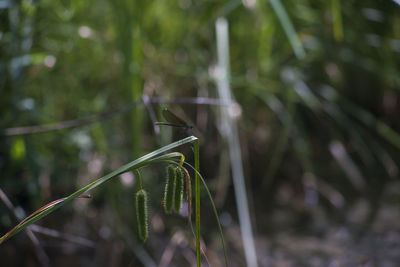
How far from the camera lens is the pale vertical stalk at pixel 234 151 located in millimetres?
676

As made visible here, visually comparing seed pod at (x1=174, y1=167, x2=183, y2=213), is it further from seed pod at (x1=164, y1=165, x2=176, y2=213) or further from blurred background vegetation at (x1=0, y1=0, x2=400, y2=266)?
blurred background vegetation at (x1=0, y1=0, x2=400, y2=266)

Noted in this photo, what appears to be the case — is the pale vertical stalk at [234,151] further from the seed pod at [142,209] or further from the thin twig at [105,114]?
the seed pod at [142,209]

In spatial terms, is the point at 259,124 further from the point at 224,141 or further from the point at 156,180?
the point at 156,180

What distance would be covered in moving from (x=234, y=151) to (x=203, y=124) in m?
0.43

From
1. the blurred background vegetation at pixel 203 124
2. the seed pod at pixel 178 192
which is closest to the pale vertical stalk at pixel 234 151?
the blurred background vegetation at pixel 203 124

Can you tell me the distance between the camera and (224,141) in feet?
3.58

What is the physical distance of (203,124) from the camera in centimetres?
121

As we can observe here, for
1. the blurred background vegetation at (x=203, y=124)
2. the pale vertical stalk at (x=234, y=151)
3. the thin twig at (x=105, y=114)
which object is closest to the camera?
the thin twig at (x=105, y=114)

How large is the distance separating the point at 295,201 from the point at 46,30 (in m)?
0.85

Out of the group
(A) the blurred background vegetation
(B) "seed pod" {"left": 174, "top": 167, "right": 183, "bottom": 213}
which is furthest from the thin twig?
(B) "seed pod" {"left": 174, "top": 167, "right": 183, "bottom": 213}

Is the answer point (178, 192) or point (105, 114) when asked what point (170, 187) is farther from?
point (105, 114)

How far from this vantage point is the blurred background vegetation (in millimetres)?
856

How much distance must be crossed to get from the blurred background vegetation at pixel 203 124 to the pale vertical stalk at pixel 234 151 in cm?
10

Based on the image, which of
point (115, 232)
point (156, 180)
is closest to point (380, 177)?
point (156, 180)
